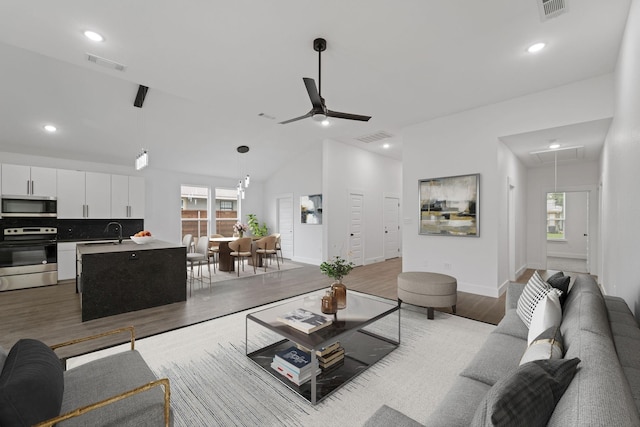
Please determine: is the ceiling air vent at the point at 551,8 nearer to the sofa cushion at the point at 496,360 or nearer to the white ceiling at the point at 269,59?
the white ceiling at the point at 269,59

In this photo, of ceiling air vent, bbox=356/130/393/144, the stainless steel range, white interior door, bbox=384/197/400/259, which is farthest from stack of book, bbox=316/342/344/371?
white interior door, bbox=384/197/400/259

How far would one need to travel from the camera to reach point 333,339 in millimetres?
2086

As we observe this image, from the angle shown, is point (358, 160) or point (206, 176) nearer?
point (358, 160)

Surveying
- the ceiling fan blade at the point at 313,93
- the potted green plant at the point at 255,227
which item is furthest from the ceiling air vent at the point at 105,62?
the potted green plant at the point at 255,227

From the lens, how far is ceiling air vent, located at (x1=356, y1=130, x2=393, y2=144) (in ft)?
20.3

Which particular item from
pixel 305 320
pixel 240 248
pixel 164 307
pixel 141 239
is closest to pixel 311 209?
pixel 240 248

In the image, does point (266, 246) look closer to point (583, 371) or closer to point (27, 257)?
point (27, 257)

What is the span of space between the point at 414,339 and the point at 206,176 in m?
7.24

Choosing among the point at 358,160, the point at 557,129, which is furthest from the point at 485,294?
the point at 358,160

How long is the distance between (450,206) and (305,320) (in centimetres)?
367

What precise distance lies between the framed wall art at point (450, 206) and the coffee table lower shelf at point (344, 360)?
273 centimetres

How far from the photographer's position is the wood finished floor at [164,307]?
10.3 ft

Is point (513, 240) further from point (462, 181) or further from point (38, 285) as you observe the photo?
point (38, 285)

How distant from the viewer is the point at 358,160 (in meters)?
7.49
